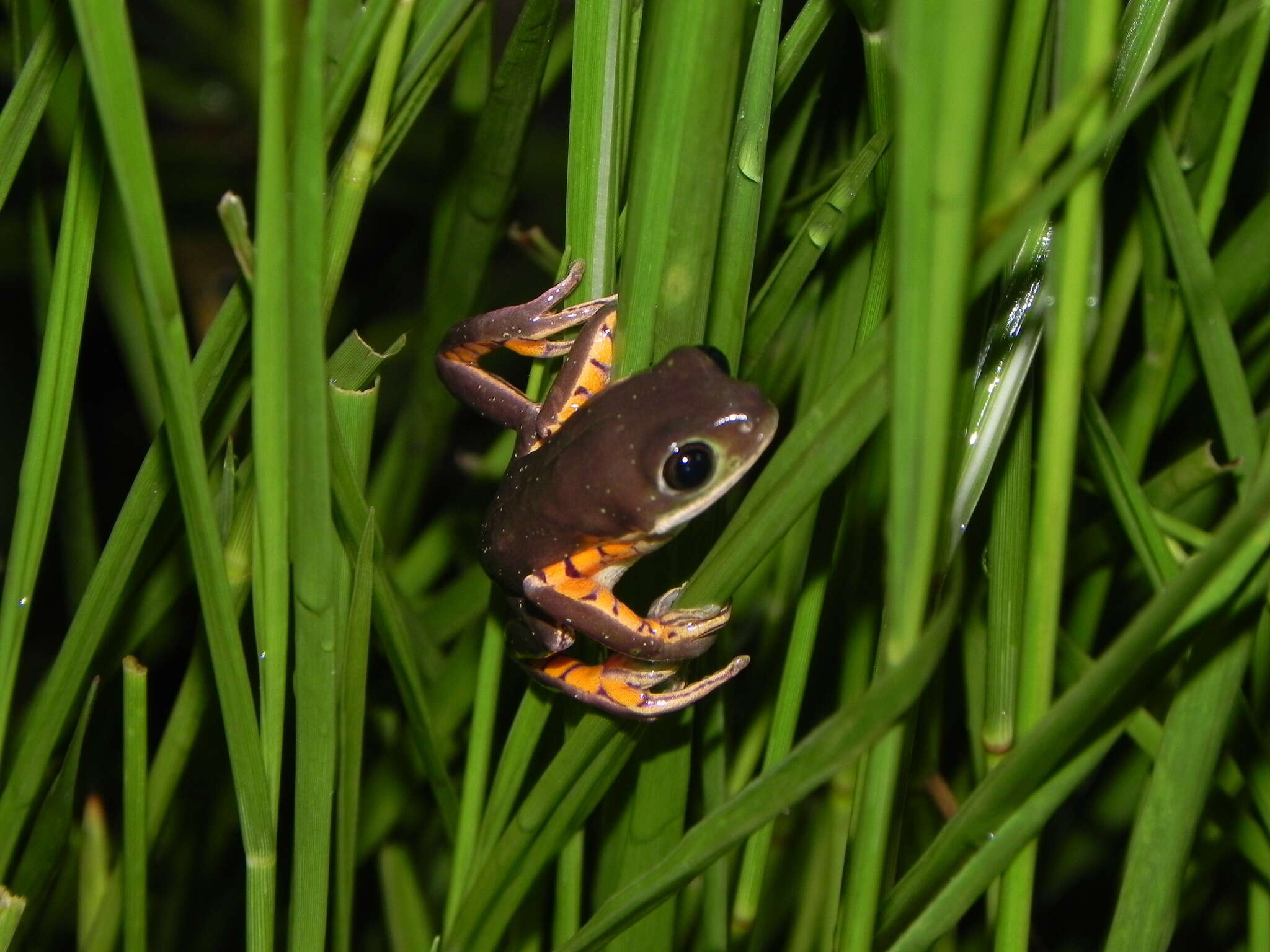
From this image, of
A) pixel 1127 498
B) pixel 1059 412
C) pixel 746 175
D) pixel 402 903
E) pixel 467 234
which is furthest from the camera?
pixel 402 903

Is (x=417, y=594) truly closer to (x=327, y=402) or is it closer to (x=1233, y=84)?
(x=327, y=402)

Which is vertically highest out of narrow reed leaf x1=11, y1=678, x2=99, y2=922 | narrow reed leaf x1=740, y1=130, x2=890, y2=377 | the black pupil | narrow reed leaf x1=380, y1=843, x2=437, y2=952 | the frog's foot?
narrow reed leaf x1=740, y1=130, x2=890, y2=377

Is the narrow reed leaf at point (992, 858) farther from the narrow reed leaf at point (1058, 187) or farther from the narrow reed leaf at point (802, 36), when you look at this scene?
the narrow reed leaf at point (802, 36)

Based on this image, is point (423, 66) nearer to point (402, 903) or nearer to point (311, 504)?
point (311, 504)

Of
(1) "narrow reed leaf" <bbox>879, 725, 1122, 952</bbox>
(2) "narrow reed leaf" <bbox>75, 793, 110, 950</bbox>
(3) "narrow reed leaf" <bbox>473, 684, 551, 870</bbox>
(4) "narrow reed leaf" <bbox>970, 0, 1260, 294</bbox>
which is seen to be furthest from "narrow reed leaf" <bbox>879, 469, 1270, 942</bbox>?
(2) "narrow reed leaf" <bbox>75, 793, 110, 950</bbox>

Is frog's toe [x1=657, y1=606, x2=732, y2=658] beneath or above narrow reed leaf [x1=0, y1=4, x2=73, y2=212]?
beneath

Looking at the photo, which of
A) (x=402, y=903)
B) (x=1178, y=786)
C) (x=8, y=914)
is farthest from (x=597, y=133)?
(x=402, y=903)

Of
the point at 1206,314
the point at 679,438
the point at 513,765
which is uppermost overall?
the point at 1206,314

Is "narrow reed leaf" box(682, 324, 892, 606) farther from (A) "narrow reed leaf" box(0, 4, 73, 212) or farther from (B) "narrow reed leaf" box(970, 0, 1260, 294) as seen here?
(A) "narrow reed leaf" box(0, 4, 73, 212)
